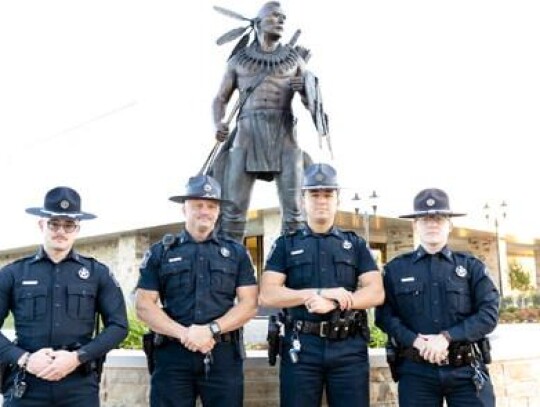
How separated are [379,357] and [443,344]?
107cm

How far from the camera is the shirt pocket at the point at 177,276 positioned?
142 inches

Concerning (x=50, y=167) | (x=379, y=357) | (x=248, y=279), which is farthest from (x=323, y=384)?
(x=50, y=167)

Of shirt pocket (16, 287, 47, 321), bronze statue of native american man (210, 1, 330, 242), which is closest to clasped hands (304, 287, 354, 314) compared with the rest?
shirt pocket (16, 287, 47, 321)

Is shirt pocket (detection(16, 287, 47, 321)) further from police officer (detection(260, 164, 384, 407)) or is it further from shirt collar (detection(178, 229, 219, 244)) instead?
police officer (detection(260, 164, 384, 407))

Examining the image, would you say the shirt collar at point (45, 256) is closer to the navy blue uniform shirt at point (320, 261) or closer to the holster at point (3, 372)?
the holster at point (3, 372)

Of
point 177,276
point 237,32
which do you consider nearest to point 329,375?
point 177,276

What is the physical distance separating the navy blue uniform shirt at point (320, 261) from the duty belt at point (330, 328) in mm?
88

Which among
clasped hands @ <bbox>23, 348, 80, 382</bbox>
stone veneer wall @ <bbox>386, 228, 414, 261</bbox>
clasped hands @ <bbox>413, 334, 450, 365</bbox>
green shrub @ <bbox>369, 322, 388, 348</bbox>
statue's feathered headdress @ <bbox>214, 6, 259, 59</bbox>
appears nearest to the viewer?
clasped hands @ <bbox>23, 348, 80, 382</bbox>

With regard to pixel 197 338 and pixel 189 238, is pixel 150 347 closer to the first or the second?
pixel 197 338

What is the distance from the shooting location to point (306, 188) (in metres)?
3.78

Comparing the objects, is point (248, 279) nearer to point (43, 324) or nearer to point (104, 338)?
point (104, 338)

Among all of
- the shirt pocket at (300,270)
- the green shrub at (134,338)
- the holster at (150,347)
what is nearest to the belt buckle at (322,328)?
the shirt pocket at (300,270)

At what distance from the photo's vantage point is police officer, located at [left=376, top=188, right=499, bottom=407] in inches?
136

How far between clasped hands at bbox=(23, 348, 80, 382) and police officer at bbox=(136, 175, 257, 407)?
512 millimetres
